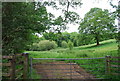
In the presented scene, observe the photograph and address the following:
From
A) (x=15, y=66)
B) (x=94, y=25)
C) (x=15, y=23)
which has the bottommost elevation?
(x=15, y=66)

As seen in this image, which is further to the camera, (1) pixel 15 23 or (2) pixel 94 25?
(2) pixel 94 25

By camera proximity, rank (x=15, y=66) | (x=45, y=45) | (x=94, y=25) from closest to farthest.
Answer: (x=15, y=66) < (x=45, y=45) < (x=94, y=25)

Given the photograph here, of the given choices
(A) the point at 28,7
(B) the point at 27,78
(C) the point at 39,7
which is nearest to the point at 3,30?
(A) the point at 28,7

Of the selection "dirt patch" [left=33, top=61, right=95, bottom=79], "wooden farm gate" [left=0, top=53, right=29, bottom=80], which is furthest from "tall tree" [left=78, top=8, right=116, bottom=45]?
"wooden farm gate" [left=0, top=53, right=29, bottom=80]

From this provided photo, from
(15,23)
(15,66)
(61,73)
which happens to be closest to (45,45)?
(61,73)

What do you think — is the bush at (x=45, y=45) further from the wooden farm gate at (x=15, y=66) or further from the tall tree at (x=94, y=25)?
the wooden farm gate at (x=15, y=66)

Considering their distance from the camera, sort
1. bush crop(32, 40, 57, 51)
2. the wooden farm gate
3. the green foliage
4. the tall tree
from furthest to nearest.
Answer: the tall tree → bush crop(32, 40, 57, 51) → the green foliage → the wooden farm gate

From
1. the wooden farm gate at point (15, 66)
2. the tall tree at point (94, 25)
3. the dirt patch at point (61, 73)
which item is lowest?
the dirt patch at point (61, 73)

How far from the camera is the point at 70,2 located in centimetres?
892

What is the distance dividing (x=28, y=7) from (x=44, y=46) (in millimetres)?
19930

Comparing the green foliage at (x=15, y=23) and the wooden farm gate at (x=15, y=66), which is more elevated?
the green foliage at (x=15, y=23)

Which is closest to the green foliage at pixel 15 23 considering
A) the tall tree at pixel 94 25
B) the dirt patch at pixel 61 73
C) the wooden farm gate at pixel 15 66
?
the wooden farm gate at pixel 15 66

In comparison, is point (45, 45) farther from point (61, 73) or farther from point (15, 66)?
point (15, 66)

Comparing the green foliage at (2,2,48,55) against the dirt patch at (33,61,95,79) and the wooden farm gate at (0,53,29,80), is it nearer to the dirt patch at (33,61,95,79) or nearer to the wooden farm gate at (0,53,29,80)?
the wooden farm gate at (0,53,29,80)
